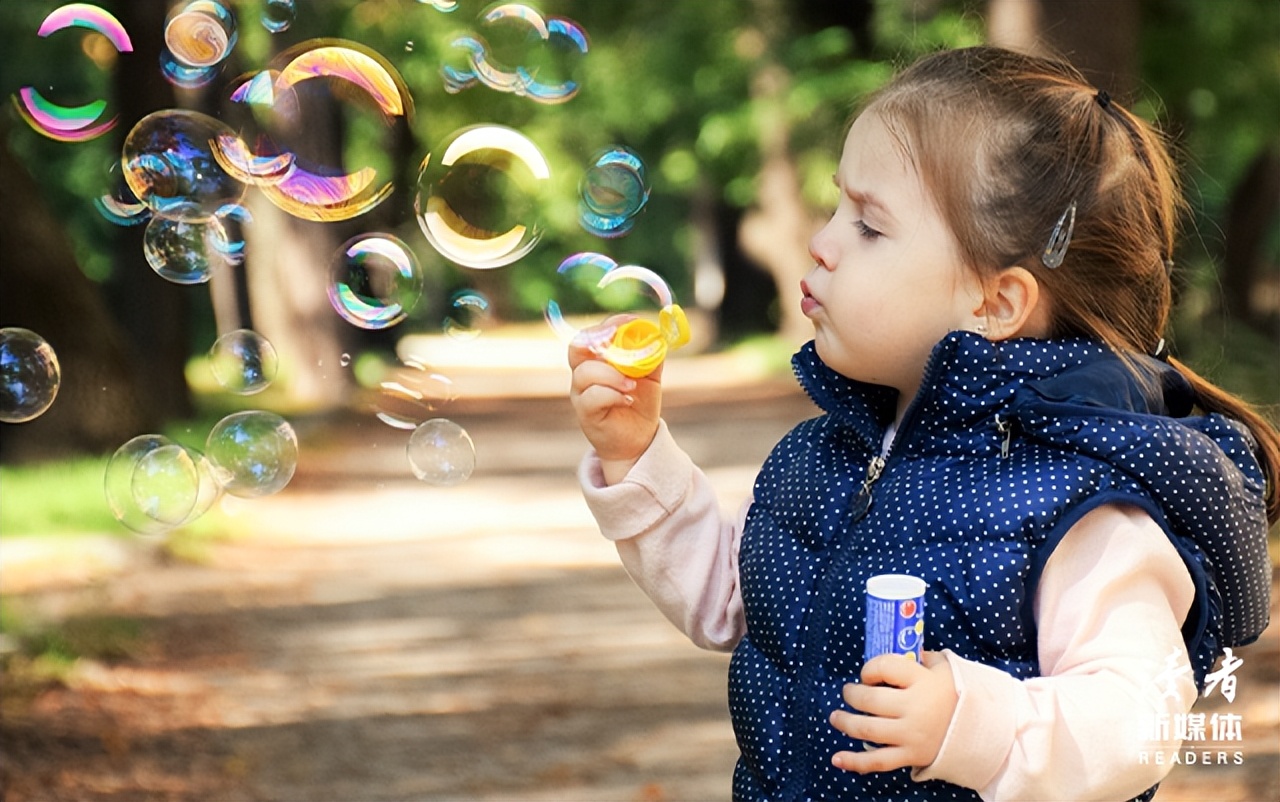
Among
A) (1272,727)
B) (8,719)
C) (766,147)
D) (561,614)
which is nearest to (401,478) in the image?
(561,614)

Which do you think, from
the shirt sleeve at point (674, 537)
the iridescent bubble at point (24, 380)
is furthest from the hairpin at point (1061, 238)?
the iridescent bubble at point (24, 380)

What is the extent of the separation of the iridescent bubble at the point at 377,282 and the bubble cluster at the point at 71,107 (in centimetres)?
88

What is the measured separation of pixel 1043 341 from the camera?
76.2 inches

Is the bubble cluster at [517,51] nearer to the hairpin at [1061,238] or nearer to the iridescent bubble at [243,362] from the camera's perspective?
the iridescent bubble at [243,362]

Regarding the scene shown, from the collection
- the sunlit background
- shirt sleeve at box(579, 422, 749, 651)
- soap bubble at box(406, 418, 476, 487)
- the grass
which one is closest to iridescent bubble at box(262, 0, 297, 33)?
the sunlit background

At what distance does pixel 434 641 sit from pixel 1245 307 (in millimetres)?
12740

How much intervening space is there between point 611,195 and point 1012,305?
56.5 inches

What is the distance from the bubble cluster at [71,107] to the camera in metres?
3.83

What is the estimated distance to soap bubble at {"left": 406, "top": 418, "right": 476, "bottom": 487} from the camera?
3.28m

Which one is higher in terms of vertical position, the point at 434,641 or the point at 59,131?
the point at 59,131

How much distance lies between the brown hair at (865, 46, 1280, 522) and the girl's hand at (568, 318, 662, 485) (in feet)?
1.58

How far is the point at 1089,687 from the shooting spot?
1722 millimetres

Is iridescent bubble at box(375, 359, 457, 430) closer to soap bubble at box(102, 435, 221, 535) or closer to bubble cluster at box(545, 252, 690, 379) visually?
soap bubble at box(102, 435, 221, 535)

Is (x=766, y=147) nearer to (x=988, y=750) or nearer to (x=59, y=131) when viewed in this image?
(x=59, y=131)
